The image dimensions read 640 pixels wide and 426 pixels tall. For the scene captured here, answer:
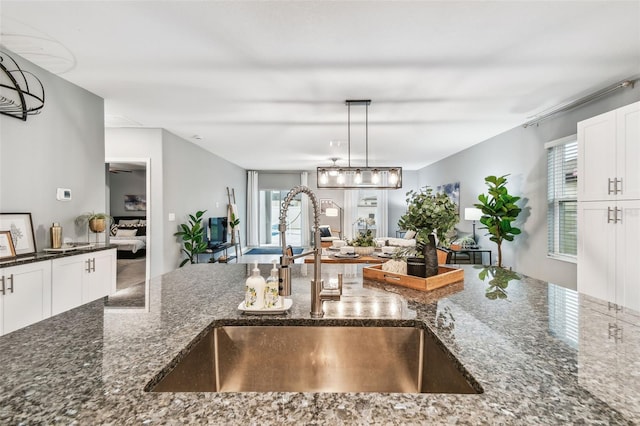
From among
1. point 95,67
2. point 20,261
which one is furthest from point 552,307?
point 95,67

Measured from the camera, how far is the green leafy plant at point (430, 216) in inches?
58.6

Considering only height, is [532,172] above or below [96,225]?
above

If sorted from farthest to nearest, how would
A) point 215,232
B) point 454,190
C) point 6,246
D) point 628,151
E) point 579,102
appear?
point 454,190
point 215,232
point 579,102
point 628,151
point 6,246

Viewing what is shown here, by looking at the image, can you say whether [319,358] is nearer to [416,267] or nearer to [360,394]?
[360,394]

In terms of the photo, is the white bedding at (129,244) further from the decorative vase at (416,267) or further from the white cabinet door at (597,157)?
the white cabinet door at (597,157)

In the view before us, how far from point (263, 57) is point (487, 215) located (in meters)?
3.98

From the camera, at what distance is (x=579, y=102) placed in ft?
11.6

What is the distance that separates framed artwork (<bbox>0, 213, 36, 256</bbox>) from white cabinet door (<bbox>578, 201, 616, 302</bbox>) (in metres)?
4.83

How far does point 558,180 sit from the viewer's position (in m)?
4.06

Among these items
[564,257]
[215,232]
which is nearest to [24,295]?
[215,232]

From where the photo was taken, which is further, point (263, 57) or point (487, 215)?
point (487, 215)

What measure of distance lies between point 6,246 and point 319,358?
2.69 metres

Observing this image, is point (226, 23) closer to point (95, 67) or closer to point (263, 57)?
point (263, 57)

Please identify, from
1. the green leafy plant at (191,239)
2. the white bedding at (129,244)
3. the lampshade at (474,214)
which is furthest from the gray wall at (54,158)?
the lampshade at (474,214)
